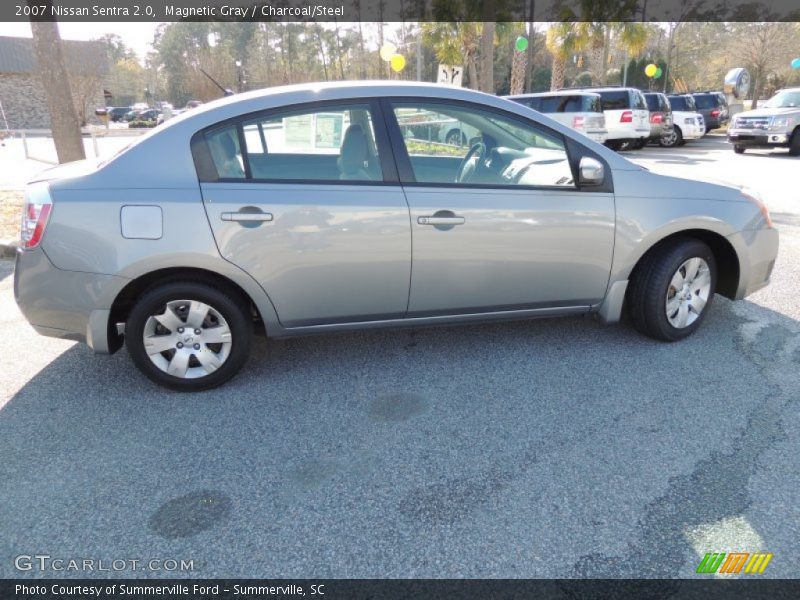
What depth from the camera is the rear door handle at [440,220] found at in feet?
10.8

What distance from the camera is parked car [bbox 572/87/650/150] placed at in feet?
57.9

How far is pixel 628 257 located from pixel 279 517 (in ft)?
8.68

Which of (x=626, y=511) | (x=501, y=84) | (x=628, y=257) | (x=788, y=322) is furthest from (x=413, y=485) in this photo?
(x=501, y=84)

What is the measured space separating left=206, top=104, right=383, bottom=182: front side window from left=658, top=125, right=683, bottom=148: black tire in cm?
1970

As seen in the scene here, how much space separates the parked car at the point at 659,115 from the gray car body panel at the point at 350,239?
17.4m

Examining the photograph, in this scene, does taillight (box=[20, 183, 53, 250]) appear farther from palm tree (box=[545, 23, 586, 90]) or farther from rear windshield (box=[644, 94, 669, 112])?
palm tree (box=[545, 23, 586, 90])

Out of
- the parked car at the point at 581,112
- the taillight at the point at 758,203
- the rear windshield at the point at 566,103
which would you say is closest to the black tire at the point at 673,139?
the parked car at the point at 581,112

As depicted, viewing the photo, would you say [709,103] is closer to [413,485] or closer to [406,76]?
[413,485]

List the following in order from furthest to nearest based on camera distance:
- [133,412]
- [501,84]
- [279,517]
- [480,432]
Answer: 1. [501,84]
2. [133,412]
3. [480,432]
4. [279,517]

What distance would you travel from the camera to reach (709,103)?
76.3 feet

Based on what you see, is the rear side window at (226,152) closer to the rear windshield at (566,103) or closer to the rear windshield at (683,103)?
the rear windshield at (566,103)

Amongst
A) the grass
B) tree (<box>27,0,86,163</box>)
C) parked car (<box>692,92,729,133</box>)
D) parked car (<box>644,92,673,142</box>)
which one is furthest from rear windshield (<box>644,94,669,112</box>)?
the grass

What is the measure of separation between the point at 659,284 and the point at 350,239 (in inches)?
81.0

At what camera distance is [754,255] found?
3.94 meters
